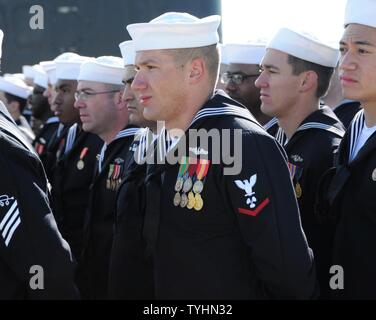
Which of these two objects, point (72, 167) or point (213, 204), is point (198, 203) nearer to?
point (213, 204)

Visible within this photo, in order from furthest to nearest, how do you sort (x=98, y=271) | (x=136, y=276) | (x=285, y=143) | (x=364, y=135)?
(x=98, y=271), (x=285, y=143), (x=136, y=276), (x=364, y=135)

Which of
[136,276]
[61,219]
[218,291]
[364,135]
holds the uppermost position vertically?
[364,135]

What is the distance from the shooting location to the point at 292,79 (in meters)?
4.82

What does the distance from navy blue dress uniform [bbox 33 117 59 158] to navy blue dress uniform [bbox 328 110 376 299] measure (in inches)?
218

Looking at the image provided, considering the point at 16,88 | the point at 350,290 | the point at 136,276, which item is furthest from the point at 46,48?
the point at 350,290

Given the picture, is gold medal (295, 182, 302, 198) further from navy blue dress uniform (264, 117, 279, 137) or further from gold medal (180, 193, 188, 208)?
gold medal (180, 193, 188, 208)

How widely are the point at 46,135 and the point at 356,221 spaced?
6.08m

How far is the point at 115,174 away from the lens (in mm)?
5207

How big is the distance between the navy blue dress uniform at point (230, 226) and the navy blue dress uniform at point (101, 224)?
1.74m

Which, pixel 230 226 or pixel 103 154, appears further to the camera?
pixel 103 154

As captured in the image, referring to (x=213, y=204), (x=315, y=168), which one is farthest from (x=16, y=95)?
(x=213, y=204)

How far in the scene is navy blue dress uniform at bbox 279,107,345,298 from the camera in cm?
390

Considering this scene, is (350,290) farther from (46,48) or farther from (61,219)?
(46,48)

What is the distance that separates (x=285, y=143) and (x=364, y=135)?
3.40 ft
